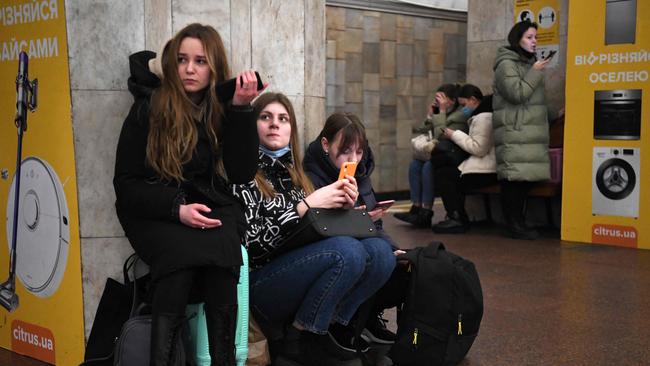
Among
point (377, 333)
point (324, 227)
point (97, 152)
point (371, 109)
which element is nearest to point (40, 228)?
point (97, 152)

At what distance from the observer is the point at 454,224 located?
7.81m

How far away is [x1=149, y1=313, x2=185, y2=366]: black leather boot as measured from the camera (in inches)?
109

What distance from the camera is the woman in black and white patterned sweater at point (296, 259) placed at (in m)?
3.22

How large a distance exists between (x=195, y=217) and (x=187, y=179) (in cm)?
19

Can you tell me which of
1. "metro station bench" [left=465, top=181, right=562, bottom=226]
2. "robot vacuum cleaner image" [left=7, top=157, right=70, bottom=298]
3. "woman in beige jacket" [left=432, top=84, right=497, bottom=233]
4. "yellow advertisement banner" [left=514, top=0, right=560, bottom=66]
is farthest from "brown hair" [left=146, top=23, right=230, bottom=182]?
"yellow advertisement banner" [left=514, top=0, right=560, bottom=66]

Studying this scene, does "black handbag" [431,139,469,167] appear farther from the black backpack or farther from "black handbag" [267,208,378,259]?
"black handbag" [267,208,378,259]

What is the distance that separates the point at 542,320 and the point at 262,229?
6.42 ft

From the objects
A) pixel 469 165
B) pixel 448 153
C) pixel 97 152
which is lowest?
pixel 469 165

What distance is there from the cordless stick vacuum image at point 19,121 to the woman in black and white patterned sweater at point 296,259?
0.95 meters

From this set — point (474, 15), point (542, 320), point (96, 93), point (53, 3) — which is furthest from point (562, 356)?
point (474, 15)

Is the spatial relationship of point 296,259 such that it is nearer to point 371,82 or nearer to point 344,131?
point 344,131

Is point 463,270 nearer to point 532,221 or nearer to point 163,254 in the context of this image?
point 163,254

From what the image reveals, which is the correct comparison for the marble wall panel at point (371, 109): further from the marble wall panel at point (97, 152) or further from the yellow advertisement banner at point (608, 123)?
the marble wall panel at point (97, 152)

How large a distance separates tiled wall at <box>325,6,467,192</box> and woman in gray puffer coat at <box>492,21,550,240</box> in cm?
299
